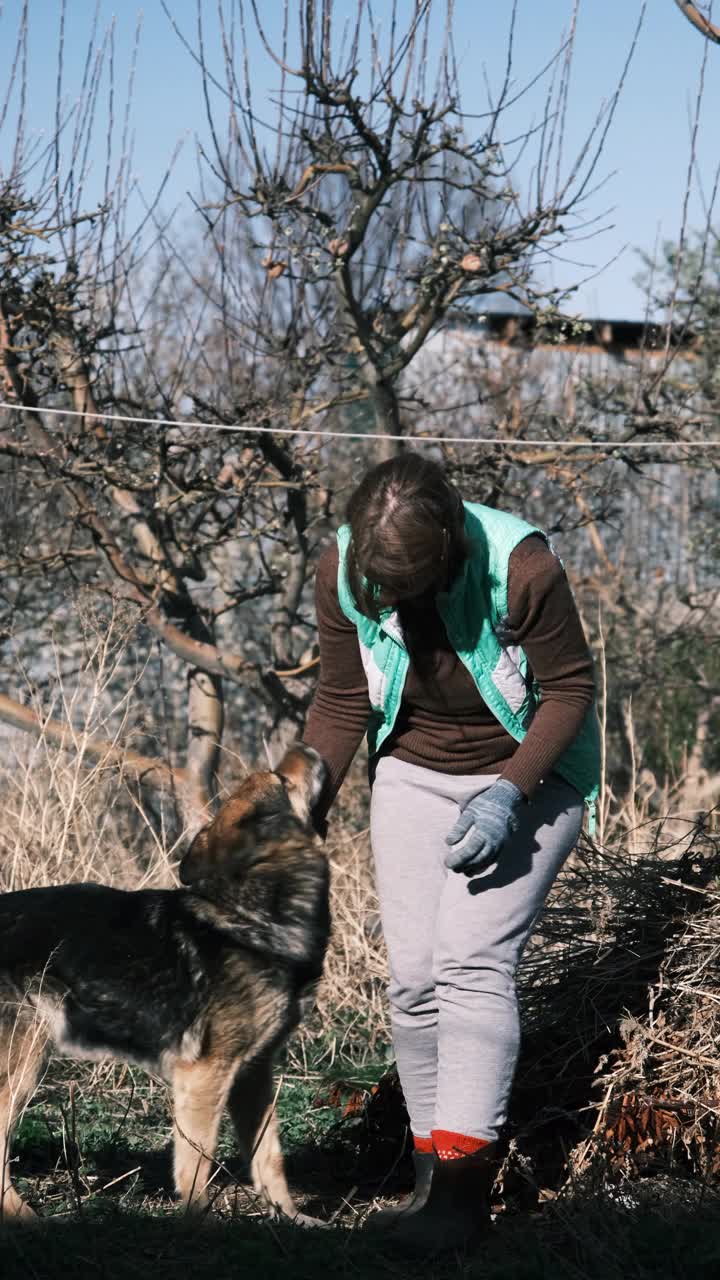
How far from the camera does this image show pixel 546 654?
10.4ft

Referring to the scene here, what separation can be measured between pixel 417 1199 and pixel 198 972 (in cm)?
81

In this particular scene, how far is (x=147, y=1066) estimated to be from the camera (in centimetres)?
336

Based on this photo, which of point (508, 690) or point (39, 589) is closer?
point (508, 690)

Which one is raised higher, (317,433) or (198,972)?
(317,433)

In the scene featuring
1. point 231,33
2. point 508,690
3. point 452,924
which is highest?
point 231,33

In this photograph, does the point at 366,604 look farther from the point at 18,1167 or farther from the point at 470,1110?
the point at 18,1167

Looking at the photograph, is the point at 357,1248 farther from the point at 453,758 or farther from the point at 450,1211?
the point at 453,758

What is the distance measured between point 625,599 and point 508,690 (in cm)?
683

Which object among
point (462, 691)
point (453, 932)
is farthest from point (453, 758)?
point (453, 932)

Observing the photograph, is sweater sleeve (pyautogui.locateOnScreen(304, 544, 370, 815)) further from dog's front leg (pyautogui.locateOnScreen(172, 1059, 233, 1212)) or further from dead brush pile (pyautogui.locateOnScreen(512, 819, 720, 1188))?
dead brush pile (pyautogui.locateOnScreen(512, 819, 720, 1188))

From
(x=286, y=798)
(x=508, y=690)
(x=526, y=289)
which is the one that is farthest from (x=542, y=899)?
(x=526, y=289)

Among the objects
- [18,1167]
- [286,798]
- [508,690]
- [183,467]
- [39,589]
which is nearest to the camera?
[508,690]

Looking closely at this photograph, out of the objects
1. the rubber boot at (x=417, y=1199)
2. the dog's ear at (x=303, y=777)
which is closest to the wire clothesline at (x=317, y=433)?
the dog's ear at (x=303, y=777)

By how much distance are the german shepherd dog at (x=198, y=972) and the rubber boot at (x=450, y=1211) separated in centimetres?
53
